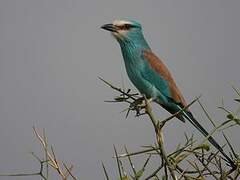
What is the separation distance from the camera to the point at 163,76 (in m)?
6.76

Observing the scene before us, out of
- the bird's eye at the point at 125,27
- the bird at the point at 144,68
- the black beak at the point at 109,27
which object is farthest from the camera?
the bird's eye at the point at 125,27

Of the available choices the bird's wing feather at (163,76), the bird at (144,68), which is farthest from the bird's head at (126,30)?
the bird's wing feather at (163,76)

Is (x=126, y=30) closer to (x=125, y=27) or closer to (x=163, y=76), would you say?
(x=125, y=27)

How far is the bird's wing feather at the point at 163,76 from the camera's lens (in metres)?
6.42

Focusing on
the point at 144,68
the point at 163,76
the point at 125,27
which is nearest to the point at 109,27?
the point at 125,27

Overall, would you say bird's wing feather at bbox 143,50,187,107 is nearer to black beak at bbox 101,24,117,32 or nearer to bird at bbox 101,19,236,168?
bird at bbox 101,19,236,168

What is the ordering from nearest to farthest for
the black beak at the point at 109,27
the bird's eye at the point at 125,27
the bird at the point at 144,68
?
the black beak at the point at 109,27 → the bird at the point at 144,68 → the bird's eye at the point at 125,27

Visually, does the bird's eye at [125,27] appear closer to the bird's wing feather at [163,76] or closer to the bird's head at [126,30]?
the bird's head at [126,30]

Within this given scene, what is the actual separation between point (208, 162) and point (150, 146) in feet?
0.74

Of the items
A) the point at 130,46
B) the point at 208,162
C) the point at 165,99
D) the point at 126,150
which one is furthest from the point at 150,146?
the point at 130,46

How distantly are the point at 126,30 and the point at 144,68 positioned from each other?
0.51 meters

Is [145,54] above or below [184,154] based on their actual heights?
above

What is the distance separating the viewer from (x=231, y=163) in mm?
1818

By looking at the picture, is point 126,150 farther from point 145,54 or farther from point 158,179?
point 145,54
